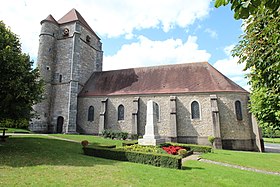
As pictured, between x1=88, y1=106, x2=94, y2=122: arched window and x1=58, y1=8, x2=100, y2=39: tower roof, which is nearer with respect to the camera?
x1=88, y1=106, x2=94, y2=122: arched window

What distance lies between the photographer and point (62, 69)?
2817 cm

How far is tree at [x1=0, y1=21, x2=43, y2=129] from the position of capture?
34.3 feet

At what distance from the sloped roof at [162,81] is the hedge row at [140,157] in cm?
1419

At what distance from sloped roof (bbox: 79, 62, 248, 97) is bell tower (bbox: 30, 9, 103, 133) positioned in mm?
2124

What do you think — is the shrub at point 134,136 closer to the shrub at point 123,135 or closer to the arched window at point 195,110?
the shrub at point 123,135

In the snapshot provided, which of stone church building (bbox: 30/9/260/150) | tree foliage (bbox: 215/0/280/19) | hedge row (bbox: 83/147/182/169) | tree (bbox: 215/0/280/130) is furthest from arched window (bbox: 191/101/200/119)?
tree foliage (bbox: 215/0/280/19)

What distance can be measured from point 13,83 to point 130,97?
1599 cm

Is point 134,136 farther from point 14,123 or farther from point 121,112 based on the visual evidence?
point 14,123

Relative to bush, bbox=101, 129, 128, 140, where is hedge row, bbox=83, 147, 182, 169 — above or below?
below

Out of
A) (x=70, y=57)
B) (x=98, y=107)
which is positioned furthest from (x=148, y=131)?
(x=70, y=57)

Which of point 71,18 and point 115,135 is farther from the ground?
point 71,18

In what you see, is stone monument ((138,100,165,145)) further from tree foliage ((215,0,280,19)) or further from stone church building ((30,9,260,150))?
tree foliage ((215,0,280,19))

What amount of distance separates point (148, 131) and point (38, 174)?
8.72 m

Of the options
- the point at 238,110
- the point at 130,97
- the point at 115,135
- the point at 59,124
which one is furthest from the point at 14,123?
the point at 238,110
